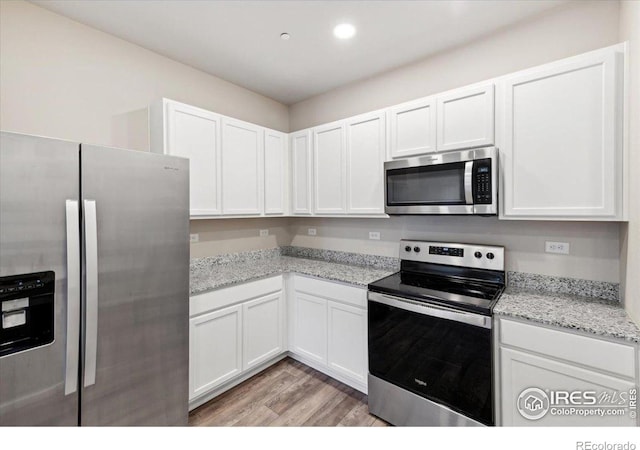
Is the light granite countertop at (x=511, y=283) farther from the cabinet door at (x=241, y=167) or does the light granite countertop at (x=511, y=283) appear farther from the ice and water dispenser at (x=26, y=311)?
the ice and water dispenser at (x=26, y=311)

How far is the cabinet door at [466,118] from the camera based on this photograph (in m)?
1.96

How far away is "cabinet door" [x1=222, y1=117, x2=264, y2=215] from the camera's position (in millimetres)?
2580

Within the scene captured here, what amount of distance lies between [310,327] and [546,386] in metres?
A: 1.68

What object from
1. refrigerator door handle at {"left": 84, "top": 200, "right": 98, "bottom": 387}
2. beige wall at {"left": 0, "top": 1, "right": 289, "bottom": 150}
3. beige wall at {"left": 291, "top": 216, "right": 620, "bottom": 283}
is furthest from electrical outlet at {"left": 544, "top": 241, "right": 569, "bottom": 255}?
beige wall at {"left": 0, "top": 1, "right": 289, "bottom": 150}

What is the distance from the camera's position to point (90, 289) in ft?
4.55

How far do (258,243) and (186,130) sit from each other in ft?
4.62

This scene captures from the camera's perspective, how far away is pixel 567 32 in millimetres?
1939

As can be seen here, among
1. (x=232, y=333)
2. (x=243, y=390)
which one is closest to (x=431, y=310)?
(x=232, y=333)

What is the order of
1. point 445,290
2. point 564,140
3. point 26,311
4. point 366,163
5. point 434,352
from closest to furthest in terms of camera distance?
point 26,311
point 564,140
point 434,352
point 445,290
point 366,163

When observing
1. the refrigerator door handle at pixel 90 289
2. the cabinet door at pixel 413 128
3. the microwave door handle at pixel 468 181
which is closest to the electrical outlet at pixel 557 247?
the microwave door handle at pixel 468 181

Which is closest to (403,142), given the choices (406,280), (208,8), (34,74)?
(406,280)

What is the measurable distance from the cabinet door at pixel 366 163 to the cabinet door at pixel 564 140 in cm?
90

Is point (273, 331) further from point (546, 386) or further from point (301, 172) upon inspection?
point (546, 386)

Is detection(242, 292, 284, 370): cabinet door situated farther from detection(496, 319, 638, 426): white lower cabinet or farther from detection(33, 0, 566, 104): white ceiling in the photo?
detection(33, 0, 566, 104): white ceiling
